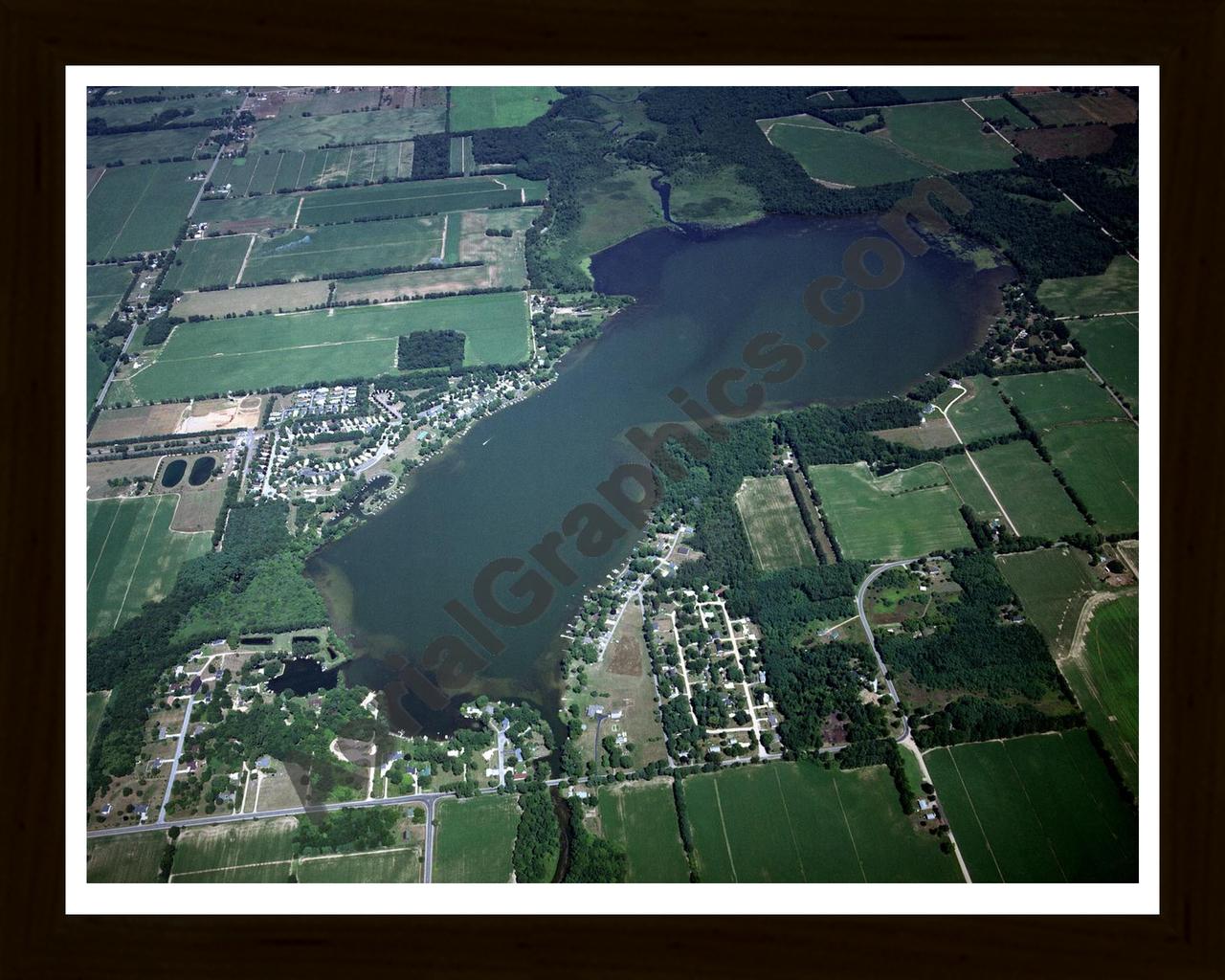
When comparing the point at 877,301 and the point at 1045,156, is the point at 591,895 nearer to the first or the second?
the point at 877,301

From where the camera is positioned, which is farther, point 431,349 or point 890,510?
point 431,349

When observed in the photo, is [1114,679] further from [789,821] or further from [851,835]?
[789,821]

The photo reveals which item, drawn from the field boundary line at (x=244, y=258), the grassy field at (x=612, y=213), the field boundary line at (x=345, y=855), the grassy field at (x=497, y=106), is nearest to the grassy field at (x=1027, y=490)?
the grassy field at (x=612, y=213)

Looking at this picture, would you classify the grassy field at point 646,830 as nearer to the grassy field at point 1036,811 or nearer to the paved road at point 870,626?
the paved road at point 870,626

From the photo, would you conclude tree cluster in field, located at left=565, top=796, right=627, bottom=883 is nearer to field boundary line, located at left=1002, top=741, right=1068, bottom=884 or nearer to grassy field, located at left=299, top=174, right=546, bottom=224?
field boundary line, located at left=1002, top=741, right=1068, bottom=884

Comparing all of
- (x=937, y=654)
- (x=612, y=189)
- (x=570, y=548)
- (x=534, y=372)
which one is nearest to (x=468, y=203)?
(x=612, y=189)

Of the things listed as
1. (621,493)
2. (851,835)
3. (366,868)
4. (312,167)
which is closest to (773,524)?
(621,493)
